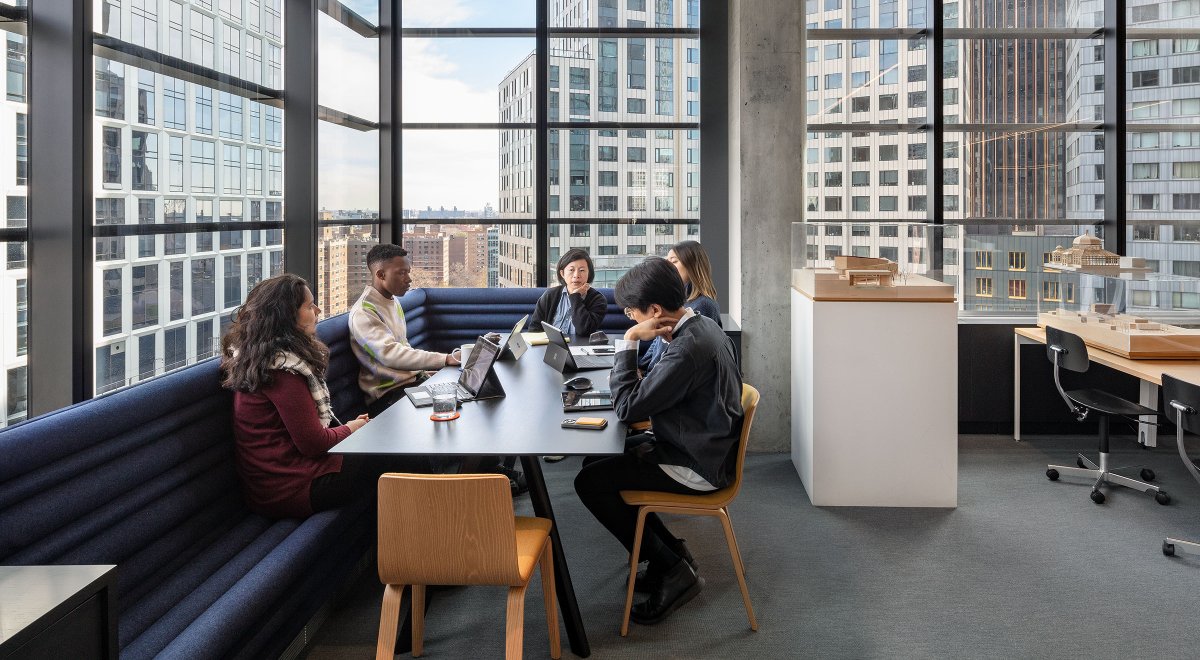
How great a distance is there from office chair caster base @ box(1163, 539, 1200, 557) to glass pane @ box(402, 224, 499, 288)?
4.77 meters

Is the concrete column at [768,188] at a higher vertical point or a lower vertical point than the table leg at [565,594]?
higher

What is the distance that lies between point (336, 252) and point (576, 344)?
5.75ft

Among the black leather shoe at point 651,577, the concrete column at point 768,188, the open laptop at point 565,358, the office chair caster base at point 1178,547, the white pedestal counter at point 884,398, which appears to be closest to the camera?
the black leather shoe at point 651,577

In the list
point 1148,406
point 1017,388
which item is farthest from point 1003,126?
point 1148,406

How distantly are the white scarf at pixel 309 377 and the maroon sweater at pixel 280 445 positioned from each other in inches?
1.1

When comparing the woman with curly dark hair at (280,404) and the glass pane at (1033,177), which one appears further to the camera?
the glass pane at (1033,177)

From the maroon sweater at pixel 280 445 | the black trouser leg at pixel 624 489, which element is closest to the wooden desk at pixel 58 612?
the maroon sweater at pixel 280 445

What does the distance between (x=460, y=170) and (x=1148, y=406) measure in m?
5.51

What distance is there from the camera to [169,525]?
8.57 feet

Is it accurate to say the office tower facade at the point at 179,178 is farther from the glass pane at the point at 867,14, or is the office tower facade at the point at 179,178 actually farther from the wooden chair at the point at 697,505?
the glass pane at the point at 867,14

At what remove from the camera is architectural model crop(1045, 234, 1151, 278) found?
5.51 metres

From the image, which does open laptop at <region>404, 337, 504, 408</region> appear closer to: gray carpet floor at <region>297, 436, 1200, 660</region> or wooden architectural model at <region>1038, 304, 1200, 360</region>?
gray carpet floor at <region>297, 436, 1200, 660</region>

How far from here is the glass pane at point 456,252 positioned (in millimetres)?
6918

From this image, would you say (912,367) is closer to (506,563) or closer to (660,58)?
(506,563)
